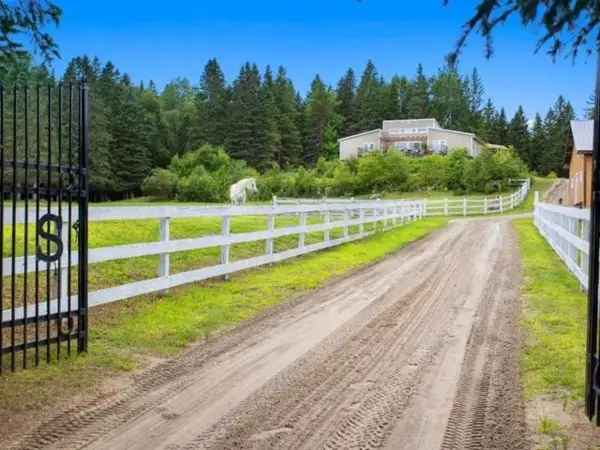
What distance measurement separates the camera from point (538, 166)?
71.2m

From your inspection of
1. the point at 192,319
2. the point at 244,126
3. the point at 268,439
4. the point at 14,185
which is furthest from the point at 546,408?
the point at 244,126

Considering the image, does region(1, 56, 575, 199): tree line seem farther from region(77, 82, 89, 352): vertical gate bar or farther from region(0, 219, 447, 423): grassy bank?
region(77, 82, 89, 352): vertical gate bar

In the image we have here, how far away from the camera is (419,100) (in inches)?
3543

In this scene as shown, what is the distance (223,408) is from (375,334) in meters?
2.40

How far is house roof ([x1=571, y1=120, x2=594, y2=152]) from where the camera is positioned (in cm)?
2644

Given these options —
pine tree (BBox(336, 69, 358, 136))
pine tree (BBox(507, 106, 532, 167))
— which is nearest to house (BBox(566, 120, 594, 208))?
pine tree (BBox(507, 106, 532, 167))

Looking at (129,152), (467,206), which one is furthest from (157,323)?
(129,152)

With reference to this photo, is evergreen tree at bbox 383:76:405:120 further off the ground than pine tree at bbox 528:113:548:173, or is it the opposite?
evergreen tree at bbox 383:76:405:120

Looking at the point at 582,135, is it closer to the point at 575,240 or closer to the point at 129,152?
the point at 575,240

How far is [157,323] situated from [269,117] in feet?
227

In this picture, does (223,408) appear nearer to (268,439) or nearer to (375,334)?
(268,439)

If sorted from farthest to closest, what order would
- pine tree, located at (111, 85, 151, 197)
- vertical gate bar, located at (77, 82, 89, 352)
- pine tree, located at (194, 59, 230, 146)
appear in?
1. pine tree, located at (194, 59, 230, 146)
2. pine tree, located at (111, 85, 151, 197)
3. vertical gate bar, located at (77, 82, 89, 352)

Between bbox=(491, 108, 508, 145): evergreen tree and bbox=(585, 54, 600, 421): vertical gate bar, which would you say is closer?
bbox=(585, 54, 600, 421): vertical gate bar

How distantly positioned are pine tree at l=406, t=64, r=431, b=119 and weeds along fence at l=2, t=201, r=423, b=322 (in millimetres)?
77364
